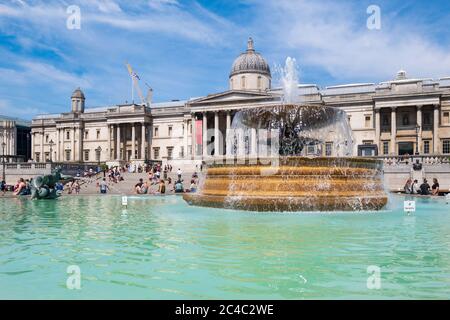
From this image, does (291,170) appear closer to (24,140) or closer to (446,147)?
(446,147)

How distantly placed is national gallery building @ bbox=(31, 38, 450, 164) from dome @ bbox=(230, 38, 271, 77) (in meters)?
0.15

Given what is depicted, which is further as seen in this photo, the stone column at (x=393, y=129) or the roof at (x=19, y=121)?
the roof at (x=19, y=121)

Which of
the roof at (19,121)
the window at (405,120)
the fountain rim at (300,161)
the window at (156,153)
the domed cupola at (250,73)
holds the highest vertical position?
the domed cupola at (250,73)

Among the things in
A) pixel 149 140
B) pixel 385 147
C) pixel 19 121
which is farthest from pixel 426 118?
pixel 19 121

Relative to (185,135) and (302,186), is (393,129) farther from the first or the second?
(302,186)

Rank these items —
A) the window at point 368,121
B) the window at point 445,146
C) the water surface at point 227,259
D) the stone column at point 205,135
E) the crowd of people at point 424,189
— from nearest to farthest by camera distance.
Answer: the water surface at point 227,259 < the crowd of people at point 424,189 < the window at point 445,146 < the window at point 368,121 < the stone column at point 205,135

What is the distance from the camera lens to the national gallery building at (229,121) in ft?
178

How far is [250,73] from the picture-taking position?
6662 centimetres

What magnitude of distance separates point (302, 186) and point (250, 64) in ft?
183

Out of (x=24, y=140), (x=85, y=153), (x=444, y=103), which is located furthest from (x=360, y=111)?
(x=24, y=140)

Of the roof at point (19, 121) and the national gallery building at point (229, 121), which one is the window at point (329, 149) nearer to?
the national gallery building at point (229, 121)

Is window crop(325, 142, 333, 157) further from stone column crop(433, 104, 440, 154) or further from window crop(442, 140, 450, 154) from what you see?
window crop(442, 140, 450, 154)

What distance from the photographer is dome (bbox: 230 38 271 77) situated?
66.8m

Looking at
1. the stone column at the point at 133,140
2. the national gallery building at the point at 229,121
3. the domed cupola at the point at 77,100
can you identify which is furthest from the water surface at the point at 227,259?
the domed cupola at the point at 77,100
